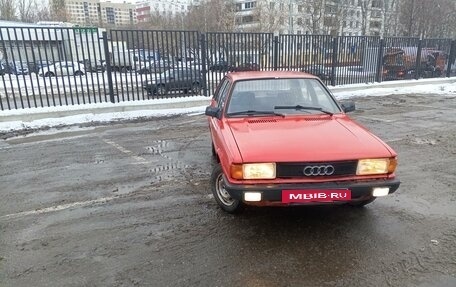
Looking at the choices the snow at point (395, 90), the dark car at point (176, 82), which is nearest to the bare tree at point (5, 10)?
the dark car at point (176, 82)

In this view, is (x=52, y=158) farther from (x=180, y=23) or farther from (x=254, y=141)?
Result: (x=180, y=23)

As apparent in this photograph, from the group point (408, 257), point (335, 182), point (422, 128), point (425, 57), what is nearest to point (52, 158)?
→ point (335, 182)

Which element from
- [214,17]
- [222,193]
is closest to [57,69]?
[222,193]

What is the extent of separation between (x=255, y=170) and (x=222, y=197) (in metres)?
0.92

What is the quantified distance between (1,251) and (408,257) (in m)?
3.84

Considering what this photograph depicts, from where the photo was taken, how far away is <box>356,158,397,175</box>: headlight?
336 centimetres

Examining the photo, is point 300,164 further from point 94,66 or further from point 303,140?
point 94,66

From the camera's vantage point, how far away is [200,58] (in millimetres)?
11625

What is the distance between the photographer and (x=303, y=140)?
3574 millimetres

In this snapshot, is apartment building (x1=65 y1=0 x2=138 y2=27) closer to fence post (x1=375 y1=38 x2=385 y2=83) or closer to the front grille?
fence post (x1=375 y1=38 x2=385 y2=83)

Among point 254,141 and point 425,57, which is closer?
point 254,141

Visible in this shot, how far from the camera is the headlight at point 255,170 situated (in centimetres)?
331

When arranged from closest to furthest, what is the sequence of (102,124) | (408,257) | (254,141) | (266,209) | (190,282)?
1. (190,282)
2. (408,257)
3. (254,141)
4. (266,209)
5. (102,124)

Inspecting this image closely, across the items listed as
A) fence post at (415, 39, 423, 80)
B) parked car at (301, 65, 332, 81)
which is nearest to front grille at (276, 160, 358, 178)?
parked car at (301, 65, 332, 81)
